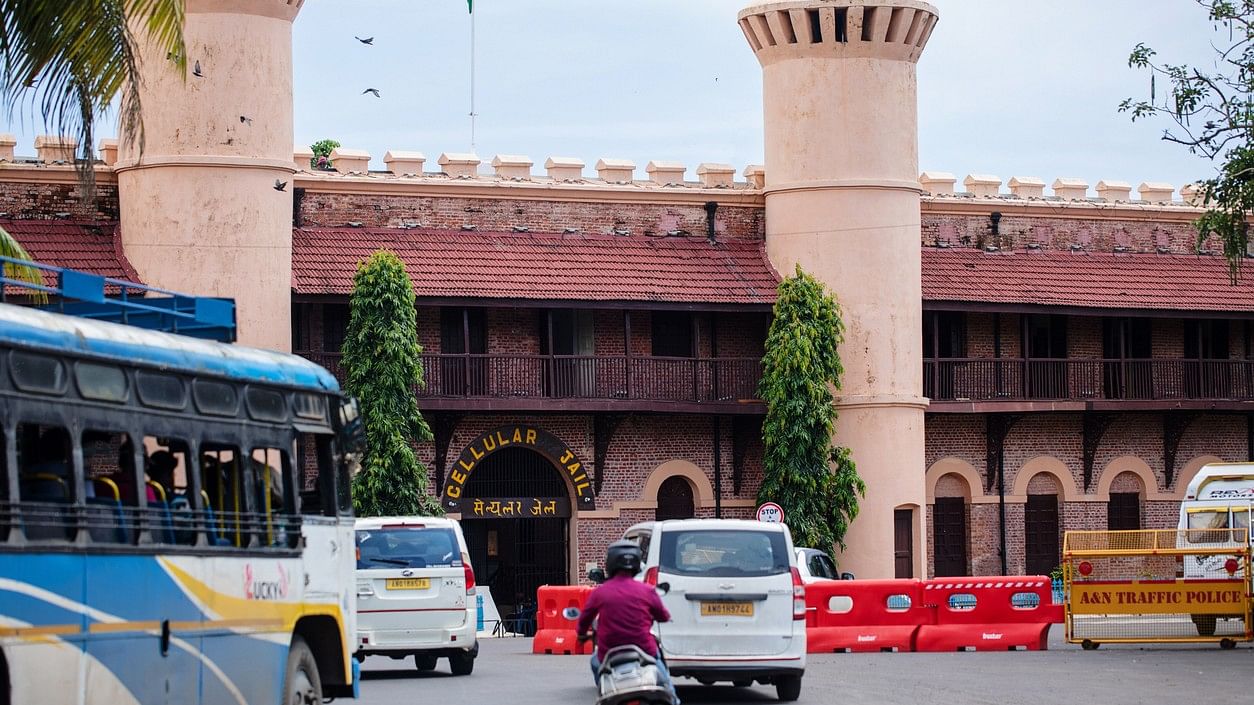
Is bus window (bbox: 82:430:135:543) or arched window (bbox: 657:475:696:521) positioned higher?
bus window (bbox: 82:430:135:543)

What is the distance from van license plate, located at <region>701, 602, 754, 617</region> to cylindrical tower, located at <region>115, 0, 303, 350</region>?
16288 millimetres

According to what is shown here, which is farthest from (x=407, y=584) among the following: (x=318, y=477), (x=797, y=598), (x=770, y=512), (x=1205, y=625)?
(x=770, y=512)

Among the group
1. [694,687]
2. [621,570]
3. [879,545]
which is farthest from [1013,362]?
[621,570]

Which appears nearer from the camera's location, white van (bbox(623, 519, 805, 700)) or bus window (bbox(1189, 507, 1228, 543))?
white van (bbox(623, 519, 805, 700))

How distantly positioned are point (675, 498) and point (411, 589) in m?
17.4

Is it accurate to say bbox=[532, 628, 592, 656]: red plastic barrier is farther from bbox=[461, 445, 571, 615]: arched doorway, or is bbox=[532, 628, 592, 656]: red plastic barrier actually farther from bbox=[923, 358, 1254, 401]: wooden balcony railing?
bbox=[923, 358, 1254, 401]: wooden balcony railing

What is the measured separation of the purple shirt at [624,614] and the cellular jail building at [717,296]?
21.1m

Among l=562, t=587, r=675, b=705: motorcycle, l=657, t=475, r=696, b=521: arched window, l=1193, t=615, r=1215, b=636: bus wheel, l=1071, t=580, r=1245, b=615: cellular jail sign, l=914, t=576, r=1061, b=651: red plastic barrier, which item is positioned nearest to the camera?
l=562, t=587, r=675, b=705: motorcycle

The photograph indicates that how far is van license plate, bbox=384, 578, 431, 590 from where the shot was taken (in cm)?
2180

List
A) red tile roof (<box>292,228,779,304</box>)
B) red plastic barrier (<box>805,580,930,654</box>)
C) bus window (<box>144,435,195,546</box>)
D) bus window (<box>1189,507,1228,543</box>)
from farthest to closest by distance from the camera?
red tile roof (<box>292,228,779,304</box>) < bus window (<box>1189,507,1228,543</box>) < red plastic barrier (<box>805,580,930,654</box>) < bus window (<box>144,435,195,546</box>)

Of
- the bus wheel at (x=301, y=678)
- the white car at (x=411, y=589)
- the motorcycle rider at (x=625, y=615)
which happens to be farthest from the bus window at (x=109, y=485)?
the white car at (x=411, y=589)

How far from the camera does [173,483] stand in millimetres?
12352

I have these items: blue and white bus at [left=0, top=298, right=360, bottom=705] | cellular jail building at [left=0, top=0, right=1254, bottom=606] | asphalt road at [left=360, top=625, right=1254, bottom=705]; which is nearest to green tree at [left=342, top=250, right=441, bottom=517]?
cellular jail building at [left=0, top=0, right=1254, bottom=606]

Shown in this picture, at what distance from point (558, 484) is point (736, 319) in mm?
4603
